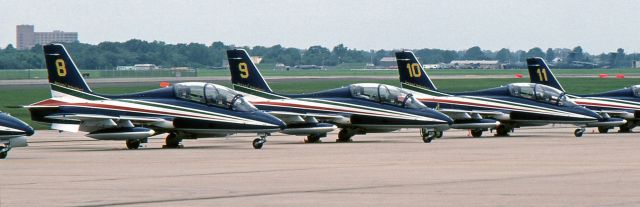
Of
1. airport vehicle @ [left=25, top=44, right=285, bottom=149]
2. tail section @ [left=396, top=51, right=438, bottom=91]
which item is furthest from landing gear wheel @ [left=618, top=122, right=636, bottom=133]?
airport vehicle @ [left=25, top=44, right=285, bottom=149]

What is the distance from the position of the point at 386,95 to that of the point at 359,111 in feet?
3.45

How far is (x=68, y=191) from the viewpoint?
26.3 meters

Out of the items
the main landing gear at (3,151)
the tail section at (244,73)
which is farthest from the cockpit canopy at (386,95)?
the main landing gear at (3,151)

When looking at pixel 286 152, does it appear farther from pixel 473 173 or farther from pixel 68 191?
pixel 68 191

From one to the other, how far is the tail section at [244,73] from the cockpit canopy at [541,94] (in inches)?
363

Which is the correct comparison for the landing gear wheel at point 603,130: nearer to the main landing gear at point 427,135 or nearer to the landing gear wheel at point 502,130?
the landing gear wheel at point 502,130

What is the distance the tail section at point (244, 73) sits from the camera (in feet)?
167

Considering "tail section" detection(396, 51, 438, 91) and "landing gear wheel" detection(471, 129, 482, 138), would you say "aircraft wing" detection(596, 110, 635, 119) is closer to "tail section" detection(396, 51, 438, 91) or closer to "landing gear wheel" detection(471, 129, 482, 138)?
"landing gear wheel" detection(471, 129, 482, 138)

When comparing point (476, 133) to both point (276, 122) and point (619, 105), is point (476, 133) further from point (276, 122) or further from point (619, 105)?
point (276, 122)

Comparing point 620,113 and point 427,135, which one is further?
point 620,113

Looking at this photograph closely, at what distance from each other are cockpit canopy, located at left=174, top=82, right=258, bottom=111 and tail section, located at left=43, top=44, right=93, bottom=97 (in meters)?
2.82

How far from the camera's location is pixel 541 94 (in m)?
53.7

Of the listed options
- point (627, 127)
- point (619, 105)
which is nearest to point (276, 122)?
point (619, 105)

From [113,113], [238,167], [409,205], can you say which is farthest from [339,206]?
[113,113]
